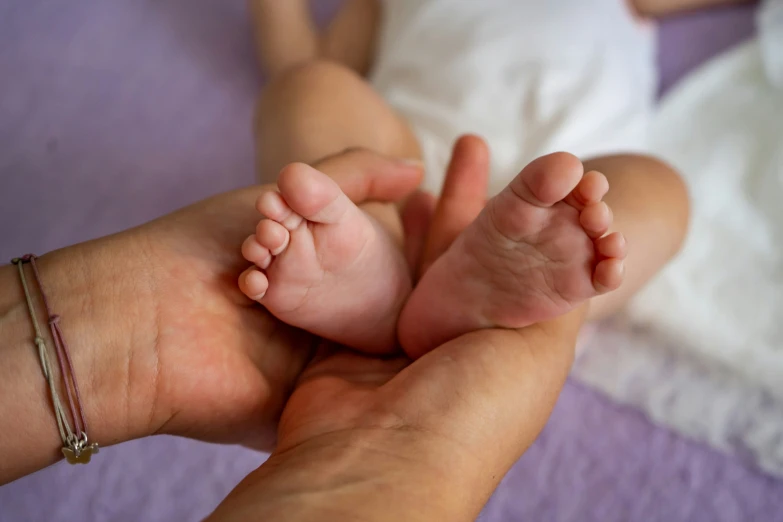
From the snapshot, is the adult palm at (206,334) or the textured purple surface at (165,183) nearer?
the adult palm at (206,334)

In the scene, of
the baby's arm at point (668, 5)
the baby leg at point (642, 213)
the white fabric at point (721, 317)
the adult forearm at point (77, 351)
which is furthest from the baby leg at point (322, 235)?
the baby's arm at point (668, 5)

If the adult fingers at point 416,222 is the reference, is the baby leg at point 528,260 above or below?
below

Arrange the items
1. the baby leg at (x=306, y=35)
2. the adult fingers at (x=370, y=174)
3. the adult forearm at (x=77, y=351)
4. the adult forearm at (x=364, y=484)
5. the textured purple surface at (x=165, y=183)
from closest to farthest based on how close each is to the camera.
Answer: the adult forearm at (x=364, y=484), the adult forearm at (x=77, y=351), the adult fingers at (x=370, y=174), the textured purple surface at (x=165, y=183), the baby leg at (x=306, y=35)

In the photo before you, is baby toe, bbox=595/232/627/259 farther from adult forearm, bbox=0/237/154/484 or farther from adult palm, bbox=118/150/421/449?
adult forearm, bbox=0/237/154/484

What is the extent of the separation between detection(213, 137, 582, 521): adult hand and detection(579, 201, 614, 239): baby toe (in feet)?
0.43

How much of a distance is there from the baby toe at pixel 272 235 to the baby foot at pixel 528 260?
163 mm

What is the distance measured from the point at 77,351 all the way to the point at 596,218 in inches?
17.5

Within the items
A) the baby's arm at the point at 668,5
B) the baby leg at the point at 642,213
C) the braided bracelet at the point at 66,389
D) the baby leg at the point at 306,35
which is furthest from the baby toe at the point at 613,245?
the baby's arm at the point at 668,5

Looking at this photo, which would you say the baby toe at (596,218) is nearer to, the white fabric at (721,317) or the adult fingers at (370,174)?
the adult fingers at (370,174)

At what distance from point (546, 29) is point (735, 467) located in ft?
2.40

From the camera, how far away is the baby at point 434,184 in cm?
51

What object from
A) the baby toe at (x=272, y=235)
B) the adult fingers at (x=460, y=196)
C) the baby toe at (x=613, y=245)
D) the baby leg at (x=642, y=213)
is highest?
the baby toe at (x=272, y=235)

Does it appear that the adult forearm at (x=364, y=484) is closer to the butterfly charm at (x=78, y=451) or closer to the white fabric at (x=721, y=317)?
the butterfly charm at (x=78, y=451)

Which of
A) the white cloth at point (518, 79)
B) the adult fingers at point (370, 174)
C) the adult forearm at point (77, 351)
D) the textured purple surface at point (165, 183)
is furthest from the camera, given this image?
the white cloth at point (518, 79)
